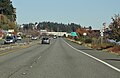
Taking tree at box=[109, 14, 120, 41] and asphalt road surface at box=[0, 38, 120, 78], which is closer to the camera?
asphalt road surface at box=[0, 38, 120, 78]

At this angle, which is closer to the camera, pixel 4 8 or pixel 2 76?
pixel 2 76

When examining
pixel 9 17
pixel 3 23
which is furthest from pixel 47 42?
pixel 9 17

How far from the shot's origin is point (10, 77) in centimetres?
1600

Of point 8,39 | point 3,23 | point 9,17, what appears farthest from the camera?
point 9,17

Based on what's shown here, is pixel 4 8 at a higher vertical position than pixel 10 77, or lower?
higher

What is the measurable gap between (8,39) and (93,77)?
6478cm

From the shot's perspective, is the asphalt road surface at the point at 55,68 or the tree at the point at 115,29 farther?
the tree at the point at 115,29

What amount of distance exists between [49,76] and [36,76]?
0.58 m

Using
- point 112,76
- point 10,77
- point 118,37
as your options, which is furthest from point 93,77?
point 118,37

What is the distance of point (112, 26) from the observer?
50719 millimetres

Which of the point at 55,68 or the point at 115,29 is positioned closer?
the point at 55,68

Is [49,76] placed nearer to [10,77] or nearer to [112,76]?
[10,77]

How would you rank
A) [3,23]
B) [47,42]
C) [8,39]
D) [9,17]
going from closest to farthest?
[8,39]
[47,42]
[3,23]
[9,17]

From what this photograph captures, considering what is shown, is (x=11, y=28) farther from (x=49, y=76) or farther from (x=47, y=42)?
(x=49, y=76)
